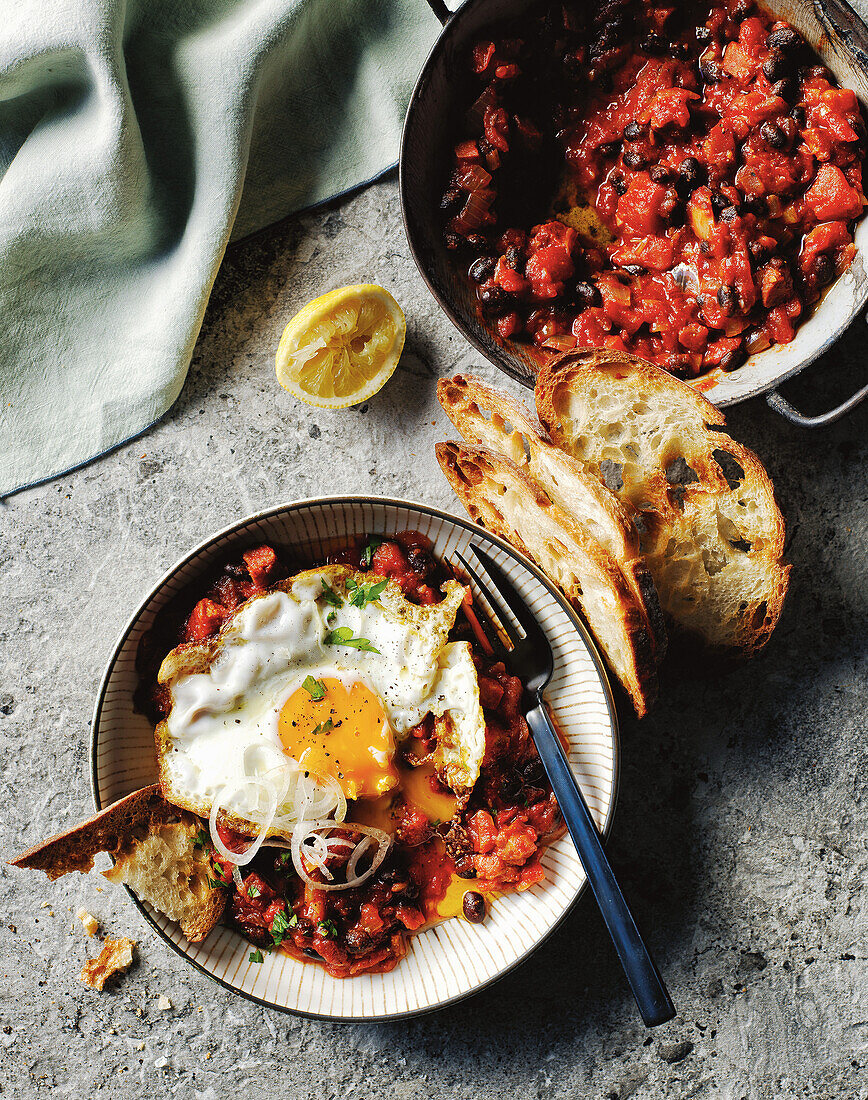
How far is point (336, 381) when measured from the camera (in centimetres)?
356

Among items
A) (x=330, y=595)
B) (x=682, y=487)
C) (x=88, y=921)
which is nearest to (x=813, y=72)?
(x=682, y=487)

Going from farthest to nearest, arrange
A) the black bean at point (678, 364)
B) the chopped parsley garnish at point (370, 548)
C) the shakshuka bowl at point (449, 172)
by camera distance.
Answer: the chopped parsley garnish at point (370, 548), the black bean at point (678, 364), the shakshuka bowl at point (449, 172)

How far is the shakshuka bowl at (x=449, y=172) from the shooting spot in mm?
3184

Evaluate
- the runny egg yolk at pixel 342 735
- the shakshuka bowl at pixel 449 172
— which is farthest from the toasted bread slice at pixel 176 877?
the shakshuka bowl at pixel 449 172

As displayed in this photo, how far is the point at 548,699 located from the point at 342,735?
0.91 meters

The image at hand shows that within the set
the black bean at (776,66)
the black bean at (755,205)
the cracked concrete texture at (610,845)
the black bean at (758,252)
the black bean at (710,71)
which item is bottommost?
the cracked concrete texture at (610,845)

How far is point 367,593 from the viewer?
134 inches

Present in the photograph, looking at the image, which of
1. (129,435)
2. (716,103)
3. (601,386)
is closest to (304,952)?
(129,435)

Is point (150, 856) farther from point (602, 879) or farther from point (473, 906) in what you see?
point (602, 879)

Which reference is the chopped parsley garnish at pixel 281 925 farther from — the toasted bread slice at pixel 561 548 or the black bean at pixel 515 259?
the black bean at pixel 515 259

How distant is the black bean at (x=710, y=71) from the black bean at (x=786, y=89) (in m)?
0.25

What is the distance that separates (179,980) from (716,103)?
15.0ft

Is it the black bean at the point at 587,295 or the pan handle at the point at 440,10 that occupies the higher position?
the pan handle at the point at 440,10

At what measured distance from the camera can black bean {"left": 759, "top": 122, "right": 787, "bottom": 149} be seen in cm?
322
